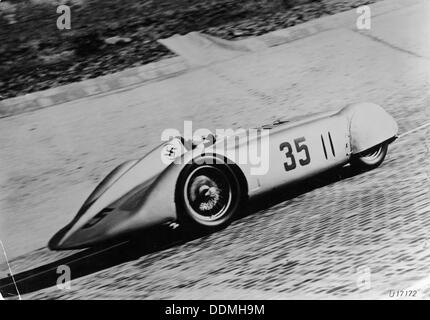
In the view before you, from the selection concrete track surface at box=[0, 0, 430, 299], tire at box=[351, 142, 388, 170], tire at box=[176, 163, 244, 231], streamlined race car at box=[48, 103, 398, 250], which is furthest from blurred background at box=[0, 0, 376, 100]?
tire at box=[351, 142, 388, 170]

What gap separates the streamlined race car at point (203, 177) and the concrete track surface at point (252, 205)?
5 centimetres

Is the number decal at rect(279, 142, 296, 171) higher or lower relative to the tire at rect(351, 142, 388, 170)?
higher

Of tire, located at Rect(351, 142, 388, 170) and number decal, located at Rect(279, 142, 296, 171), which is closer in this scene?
number decal, located at Rect(279, 142, 296, 171)

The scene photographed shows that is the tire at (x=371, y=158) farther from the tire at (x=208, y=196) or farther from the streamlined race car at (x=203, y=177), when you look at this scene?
the tire at (x=208, y=196)

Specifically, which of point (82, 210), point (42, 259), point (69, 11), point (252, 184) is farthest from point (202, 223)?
point (69, 11)

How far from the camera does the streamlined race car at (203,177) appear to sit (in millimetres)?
2252

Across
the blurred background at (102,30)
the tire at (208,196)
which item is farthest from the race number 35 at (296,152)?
the blurred background at (102,30)

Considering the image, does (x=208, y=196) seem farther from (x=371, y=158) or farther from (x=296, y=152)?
(x=371, y=158)

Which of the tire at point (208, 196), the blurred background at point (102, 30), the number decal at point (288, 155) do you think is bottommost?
the tire at point (208, 196)

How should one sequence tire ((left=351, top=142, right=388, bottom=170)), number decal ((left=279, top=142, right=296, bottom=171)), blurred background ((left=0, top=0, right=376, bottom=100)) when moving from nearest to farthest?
1. blurred background ((left=0, top=0, right=376, bottom=100))
2. number decal ((left=279, top=142, right=296, bottom=171))
3. tire ((left=351, top=142, right=388, bottom=170))

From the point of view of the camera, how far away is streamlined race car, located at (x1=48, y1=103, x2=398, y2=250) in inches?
88.7

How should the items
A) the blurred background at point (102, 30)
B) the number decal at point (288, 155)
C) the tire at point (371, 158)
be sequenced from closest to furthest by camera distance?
the blurred background at point (102, 30), the number decal at point (288, 155), the tire at point (371, 158)

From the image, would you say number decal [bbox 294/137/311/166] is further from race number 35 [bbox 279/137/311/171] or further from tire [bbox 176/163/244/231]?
tire [bbox 176/163/244/231]

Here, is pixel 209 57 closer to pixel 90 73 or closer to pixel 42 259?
pixel 90 73
